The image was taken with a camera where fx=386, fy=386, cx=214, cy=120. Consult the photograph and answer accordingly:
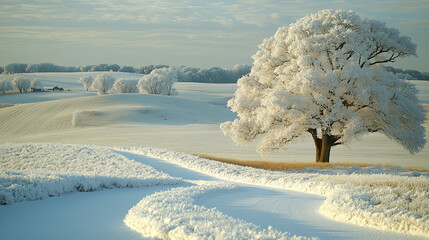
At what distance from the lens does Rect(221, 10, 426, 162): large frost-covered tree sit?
58.1 feet

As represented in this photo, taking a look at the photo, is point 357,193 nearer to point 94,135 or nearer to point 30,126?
point 94,135

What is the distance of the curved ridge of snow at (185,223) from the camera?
4770 mm

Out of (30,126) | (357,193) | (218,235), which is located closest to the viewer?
(218,235)

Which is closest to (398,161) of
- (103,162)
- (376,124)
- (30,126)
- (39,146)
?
(376,124)

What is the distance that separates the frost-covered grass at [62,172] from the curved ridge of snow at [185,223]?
94.7 inches

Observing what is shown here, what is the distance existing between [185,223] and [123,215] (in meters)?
1.96

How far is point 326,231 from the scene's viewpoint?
229 inches

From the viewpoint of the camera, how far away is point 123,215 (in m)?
6.78

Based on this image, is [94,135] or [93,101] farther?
[93,101]

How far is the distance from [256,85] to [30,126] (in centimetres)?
4025

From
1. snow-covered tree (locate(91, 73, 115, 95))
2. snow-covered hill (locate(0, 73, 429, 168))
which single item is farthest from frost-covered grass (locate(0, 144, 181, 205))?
snow-covered tree (locate(91, 73, 115, 95))

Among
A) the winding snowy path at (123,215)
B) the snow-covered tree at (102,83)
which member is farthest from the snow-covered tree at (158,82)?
the winding snowy path at (123,215)

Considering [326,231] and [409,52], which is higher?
[409,52]

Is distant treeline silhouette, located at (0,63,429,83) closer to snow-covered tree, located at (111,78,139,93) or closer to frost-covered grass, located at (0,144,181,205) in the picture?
snow-covered tree, located at (111,78,139,93)
